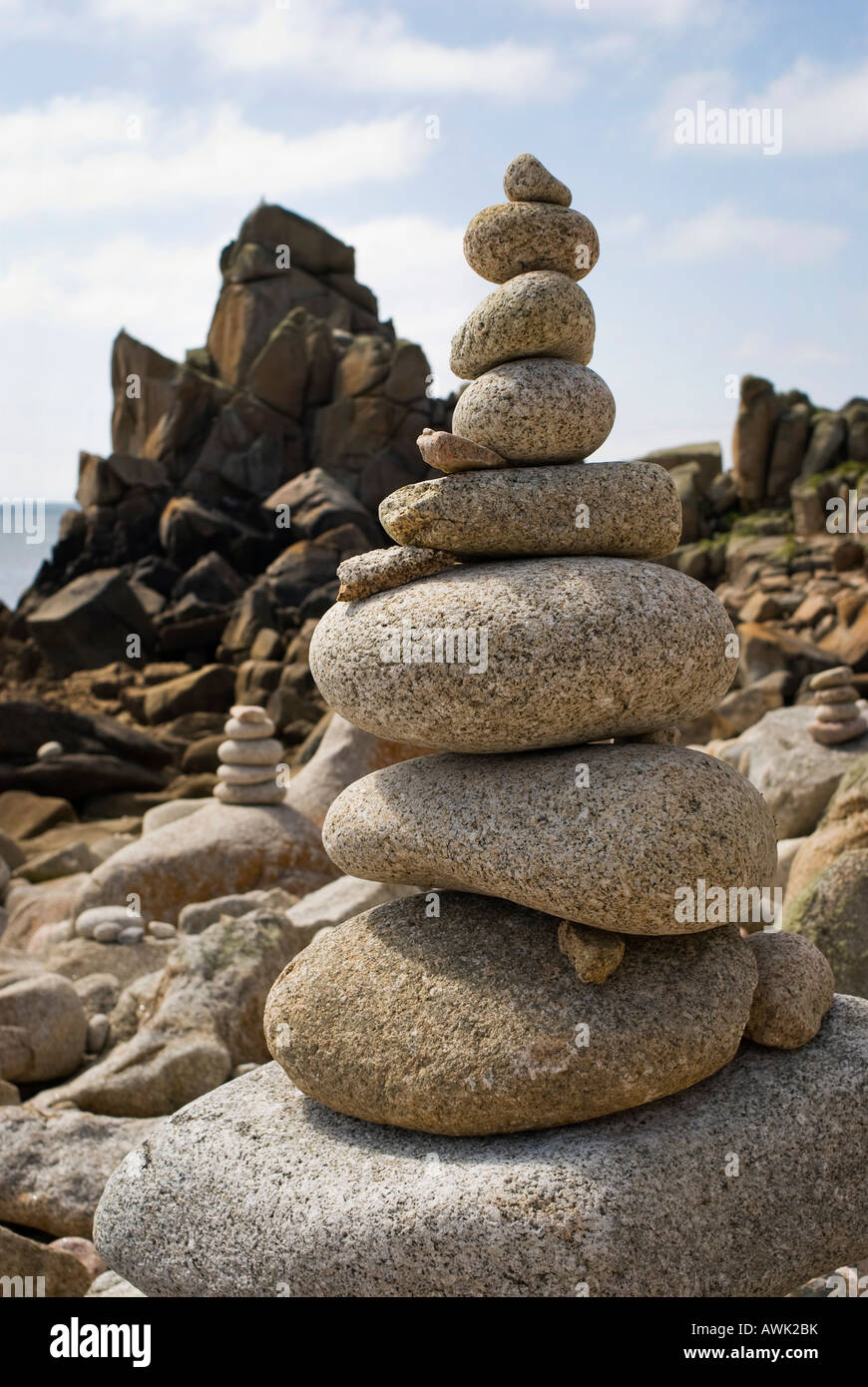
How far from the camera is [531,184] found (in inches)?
170

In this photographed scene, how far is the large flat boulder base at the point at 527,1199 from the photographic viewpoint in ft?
10.7

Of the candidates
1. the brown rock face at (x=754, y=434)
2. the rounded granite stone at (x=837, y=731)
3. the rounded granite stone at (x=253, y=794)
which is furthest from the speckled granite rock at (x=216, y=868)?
the brown rock face at (x=754, y=434)

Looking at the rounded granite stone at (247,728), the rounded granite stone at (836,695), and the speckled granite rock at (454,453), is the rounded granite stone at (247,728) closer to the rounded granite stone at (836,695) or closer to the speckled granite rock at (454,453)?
the rounded granite stone at (836,695)

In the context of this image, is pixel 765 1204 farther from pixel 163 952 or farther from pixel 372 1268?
pixel 163 952

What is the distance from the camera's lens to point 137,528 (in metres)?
34.2

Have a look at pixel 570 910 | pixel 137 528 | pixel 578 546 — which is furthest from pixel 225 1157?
pixel 137 528

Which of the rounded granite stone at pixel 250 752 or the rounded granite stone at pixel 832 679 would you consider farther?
the rounded granite stone at pixel 250 752

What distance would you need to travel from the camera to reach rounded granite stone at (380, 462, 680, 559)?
13.1 ft

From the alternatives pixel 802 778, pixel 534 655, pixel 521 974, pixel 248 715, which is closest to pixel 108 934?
pixel 248 715

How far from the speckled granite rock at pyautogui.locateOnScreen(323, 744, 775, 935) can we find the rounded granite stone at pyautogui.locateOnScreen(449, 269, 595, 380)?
1512 millimetres

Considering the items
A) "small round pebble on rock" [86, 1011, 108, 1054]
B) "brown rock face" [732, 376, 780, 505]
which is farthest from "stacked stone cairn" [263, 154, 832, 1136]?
"brown rock face" [732, 376, 780, 505]

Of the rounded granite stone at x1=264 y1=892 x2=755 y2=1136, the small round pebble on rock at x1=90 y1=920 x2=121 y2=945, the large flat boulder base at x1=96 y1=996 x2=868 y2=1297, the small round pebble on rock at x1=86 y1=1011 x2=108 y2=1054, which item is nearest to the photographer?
the large flat boulder base at x1=96 y1=996 x2=868 y2=1297

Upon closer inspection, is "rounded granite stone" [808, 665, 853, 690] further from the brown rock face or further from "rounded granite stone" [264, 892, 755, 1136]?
the brown rock face

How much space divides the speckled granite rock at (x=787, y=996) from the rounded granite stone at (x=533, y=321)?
7.76ft
